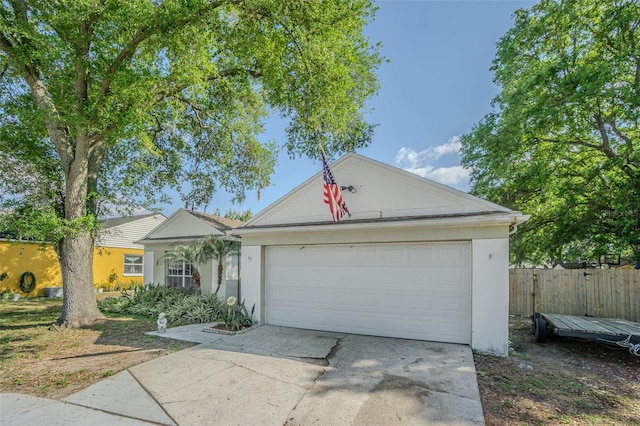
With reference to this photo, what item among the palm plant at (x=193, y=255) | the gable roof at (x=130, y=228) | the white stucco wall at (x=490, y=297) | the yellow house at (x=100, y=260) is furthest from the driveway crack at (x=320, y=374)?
the gable roof at (x=130, y=228)

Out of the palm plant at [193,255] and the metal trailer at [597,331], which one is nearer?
the metal trailer at [597,331]

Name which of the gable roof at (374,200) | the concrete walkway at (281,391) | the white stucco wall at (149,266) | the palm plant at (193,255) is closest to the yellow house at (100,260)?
the white stucco wall at (149,266)

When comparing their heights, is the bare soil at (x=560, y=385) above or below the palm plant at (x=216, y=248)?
below

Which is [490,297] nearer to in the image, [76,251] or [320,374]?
[320,374]

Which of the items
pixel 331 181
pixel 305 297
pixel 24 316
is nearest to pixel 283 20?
pixel 331 181

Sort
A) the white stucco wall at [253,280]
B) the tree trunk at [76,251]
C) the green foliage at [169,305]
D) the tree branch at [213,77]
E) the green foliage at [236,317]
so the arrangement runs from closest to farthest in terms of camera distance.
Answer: the green foliage at [236,317], the tree trunk at [76,251], the white stucco wall at [253,280], the tree branch at [213,77], the green foliage at [169,305]

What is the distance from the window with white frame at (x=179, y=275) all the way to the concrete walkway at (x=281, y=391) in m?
6.41

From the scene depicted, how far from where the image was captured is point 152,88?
8.25 metres

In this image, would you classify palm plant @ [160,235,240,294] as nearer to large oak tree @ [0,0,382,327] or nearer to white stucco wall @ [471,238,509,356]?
large oak tree @ [0,0,382,327]

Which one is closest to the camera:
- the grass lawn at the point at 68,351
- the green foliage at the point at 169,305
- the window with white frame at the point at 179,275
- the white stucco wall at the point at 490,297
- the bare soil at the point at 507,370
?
the bare soil at the point at 507,370

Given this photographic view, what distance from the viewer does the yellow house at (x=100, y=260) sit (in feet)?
50.5

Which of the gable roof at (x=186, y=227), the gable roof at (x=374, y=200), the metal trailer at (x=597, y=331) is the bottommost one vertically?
the metal trailer at (x=597, y=331)

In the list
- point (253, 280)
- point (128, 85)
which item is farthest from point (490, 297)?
point (128, 85)

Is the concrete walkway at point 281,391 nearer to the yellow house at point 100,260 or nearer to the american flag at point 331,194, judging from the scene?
the american flag at point 331,194
